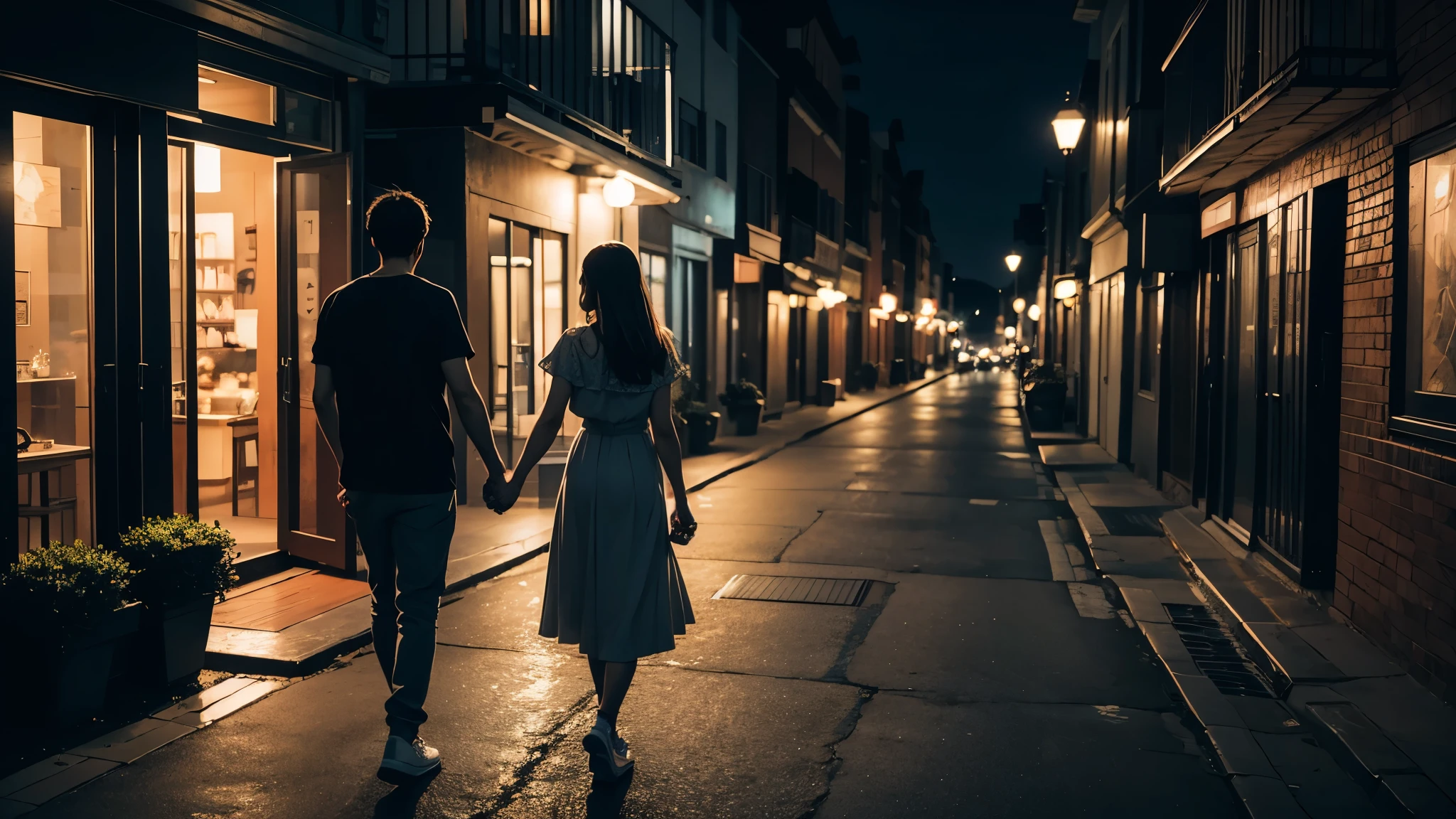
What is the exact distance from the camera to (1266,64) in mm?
7844

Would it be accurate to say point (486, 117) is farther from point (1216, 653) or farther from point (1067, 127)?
point (1067, 127)

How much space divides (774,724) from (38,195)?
450 cm

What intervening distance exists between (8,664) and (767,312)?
22169 mm

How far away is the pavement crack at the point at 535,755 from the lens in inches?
154

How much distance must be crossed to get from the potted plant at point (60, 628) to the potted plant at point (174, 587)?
0.92 feet

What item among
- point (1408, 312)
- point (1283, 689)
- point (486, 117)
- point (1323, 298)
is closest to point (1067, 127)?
point (486, 117)

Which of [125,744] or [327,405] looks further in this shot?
[125,744]

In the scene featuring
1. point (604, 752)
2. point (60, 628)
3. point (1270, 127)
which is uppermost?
point (1270, 127)

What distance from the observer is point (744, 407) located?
66.7ft

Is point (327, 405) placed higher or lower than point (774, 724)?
higher

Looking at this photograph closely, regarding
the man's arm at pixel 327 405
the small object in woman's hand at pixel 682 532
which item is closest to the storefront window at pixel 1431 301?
the small object in woman's hand at pixel 682 532

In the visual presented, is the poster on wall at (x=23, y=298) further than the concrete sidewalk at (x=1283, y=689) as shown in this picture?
Yes

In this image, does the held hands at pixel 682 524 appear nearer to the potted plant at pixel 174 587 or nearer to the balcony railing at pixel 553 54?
the potted plant at pixel 174 587

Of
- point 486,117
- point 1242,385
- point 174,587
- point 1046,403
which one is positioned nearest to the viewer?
point 174,587
